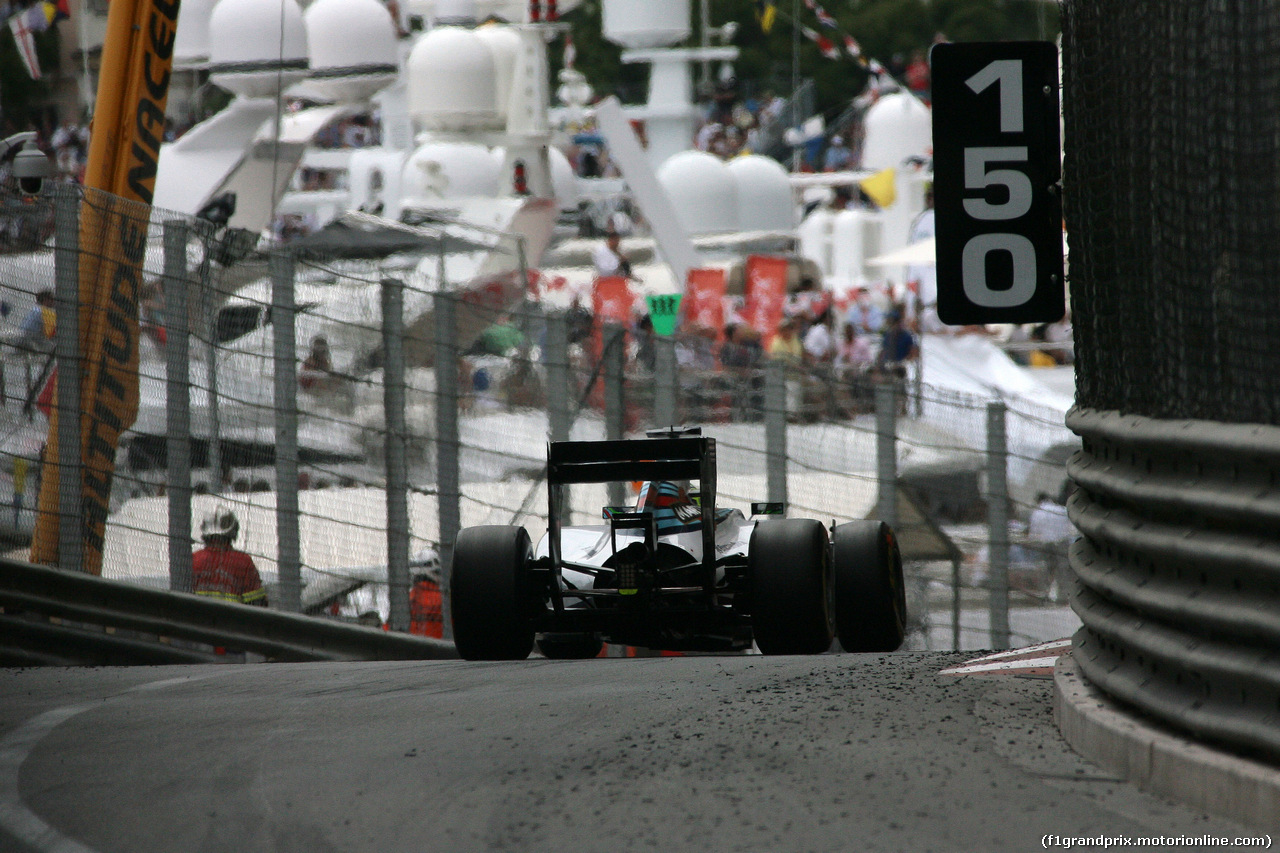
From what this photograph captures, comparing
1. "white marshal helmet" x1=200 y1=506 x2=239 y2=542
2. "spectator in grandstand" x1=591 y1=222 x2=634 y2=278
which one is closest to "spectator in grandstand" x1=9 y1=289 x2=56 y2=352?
"white marshal helmet" x1=200 y1=506 x2=239 y2=542

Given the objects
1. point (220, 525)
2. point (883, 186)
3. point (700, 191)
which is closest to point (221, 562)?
point (220, 525)

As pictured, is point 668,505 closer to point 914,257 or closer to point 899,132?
point 914,257

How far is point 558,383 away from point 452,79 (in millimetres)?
20269

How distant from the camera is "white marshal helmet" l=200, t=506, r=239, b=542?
9.50 meters

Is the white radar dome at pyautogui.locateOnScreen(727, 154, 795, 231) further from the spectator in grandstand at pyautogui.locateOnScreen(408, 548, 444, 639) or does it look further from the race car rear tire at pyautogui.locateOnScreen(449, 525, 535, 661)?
the race car rear tire at pyautogui.locateOnScreen(449, 525, 535, 661)

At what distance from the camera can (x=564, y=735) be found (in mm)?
5758

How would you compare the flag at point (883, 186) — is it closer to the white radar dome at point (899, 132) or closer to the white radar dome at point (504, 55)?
the white radar dome at point (899, 132)

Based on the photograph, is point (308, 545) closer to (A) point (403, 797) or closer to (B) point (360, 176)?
(A) point (403, 797)

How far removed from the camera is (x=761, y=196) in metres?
37.5

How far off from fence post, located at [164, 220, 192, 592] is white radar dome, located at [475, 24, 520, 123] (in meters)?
23.4

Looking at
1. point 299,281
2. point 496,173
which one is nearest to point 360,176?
point 496,173

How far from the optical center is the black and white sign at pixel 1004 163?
Result: 6.44 meters

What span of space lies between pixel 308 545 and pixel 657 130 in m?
32.0

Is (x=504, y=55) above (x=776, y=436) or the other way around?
above
